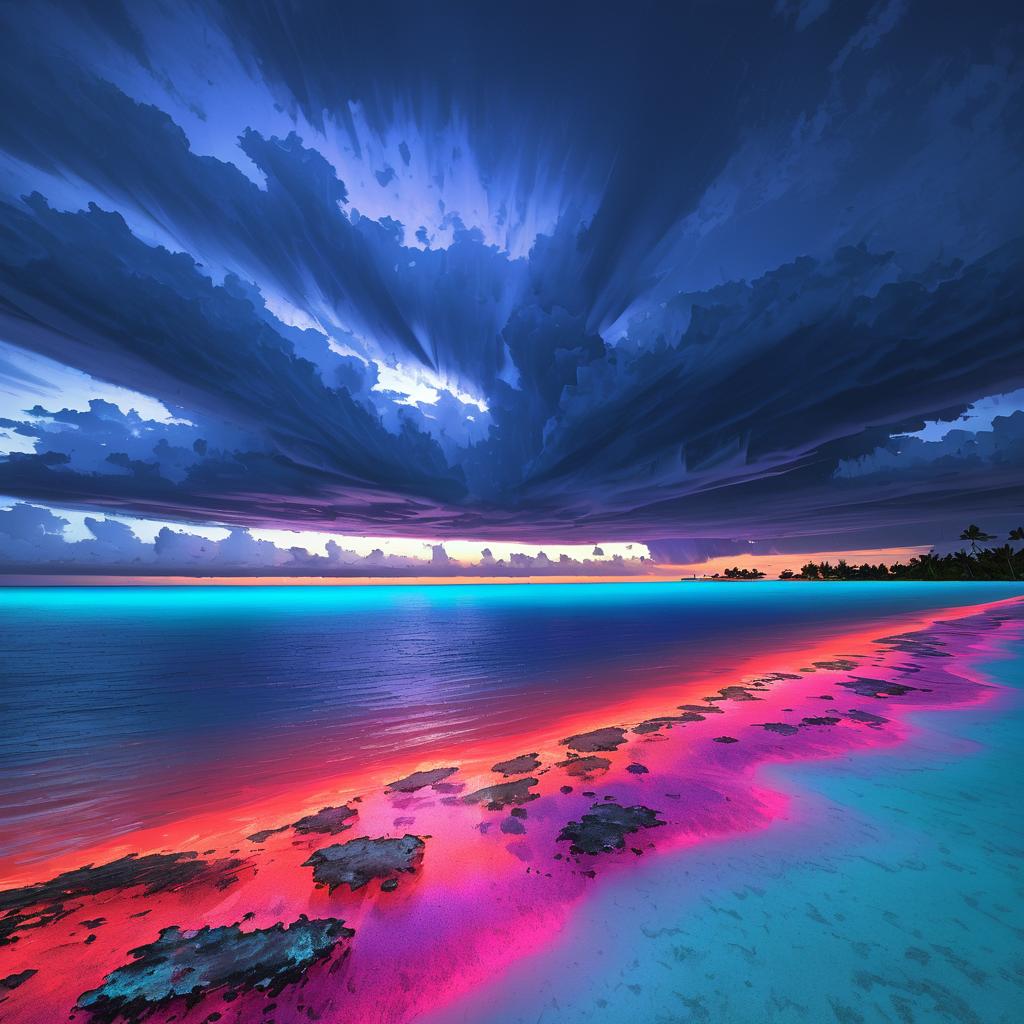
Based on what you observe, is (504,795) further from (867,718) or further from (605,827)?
(867,718)

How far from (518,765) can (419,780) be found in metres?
3.23

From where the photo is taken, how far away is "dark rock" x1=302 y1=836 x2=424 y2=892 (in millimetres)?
8500

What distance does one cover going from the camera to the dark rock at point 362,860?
335 inches

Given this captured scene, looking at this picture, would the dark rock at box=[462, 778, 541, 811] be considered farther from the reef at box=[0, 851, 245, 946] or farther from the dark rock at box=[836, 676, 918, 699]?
the dark rock at box=[836, 676, 918, 699]

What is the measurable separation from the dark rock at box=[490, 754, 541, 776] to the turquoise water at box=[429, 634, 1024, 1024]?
5.74 m

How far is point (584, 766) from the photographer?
43.9ft

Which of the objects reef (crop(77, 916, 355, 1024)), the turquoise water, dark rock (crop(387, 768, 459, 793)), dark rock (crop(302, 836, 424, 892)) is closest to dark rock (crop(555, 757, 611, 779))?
dark rock (crop(387, 768, 459, 793))

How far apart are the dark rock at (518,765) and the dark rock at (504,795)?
74 cm

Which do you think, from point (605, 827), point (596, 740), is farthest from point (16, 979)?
point (596, 740)

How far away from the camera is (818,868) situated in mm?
7922

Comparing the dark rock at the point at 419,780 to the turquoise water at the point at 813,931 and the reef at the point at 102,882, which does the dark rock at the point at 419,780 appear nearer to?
the reef at the point at 102,882

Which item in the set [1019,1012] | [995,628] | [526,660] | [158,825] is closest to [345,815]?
[158,825]

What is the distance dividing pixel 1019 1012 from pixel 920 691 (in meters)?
20.5

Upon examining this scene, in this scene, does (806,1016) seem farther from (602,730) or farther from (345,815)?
(602,730)
